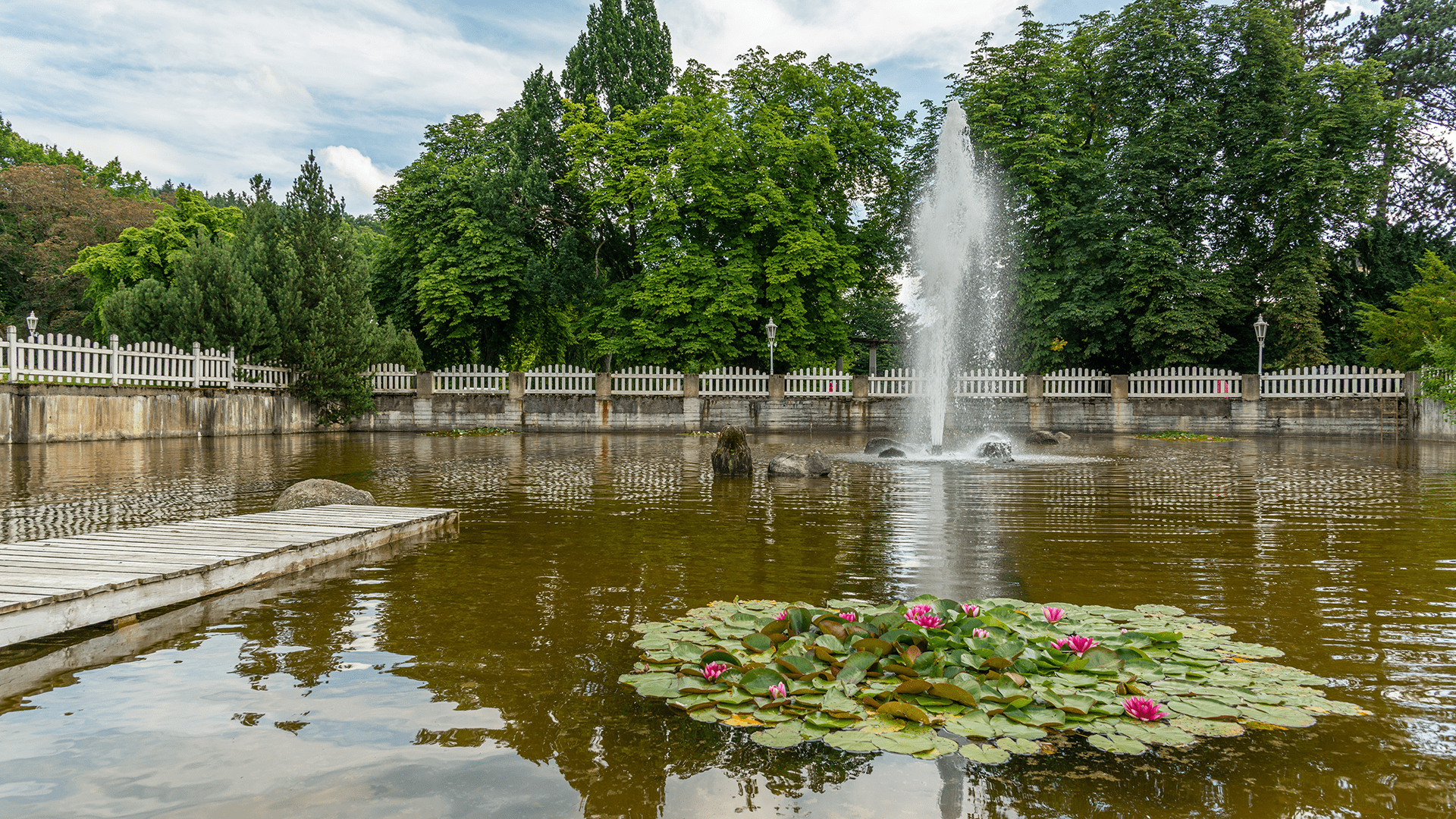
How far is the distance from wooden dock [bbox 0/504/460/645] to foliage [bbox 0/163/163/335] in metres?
49.1

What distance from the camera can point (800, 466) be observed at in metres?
12.1

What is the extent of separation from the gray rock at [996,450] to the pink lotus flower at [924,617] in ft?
39.6

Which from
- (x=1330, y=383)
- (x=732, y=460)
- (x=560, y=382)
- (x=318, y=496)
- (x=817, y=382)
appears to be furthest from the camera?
(x=560, y=382)

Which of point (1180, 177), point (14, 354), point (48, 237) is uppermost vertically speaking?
point (48, 237)

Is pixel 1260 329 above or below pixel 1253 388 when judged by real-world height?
above

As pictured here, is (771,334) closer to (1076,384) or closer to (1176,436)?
(1076,384)

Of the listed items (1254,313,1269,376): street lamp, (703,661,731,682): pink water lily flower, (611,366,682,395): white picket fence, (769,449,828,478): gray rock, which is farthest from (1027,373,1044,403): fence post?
(703,661,731,682): pink water lily flower

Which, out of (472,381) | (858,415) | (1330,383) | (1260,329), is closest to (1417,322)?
(1330,383)

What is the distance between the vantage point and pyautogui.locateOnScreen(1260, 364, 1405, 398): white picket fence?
88.8ft

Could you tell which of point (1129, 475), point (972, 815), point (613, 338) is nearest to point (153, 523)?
point (972, 815)

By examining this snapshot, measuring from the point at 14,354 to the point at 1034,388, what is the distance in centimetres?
2774

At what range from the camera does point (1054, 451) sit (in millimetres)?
18219

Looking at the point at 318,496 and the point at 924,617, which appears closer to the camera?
the point at 924,617

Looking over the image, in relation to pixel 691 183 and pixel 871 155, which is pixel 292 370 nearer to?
pixel 691 183
